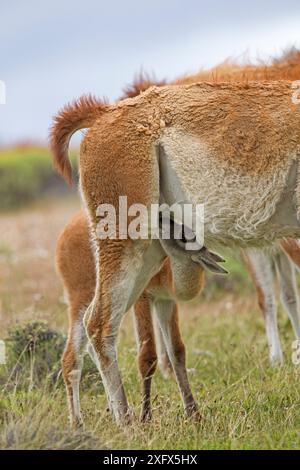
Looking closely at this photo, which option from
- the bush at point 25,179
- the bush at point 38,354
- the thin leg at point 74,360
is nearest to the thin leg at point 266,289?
the bush at point 38,354

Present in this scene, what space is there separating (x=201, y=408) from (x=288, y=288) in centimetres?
269

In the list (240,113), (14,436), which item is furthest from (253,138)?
(14,436)

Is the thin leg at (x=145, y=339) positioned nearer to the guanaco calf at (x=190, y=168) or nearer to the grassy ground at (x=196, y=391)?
the grassy ground at (x=196, y=391)

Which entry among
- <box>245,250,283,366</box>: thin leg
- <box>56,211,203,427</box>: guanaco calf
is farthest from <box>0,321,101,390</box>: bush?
<box>245,250,283,366</box>: thin leg

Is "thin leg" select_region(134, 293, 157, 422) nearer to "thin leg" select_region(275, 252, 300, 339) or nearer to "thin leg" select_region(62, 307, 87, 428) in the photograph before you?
"thin leg" select_region(62, 307, 87, 428)

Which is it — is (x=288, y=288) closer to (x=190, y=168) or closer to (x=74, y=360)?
(x=74, y=360)

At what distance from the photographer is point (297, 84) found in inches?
252

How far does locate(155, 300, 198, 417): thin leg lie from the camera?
23.9ft

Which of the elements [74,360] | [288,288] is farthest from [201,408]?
[288,288]

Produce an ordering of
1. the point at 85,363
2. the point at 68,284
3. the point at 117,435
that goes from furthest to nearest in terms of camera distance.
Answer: the point at 85,363, the point at 68,284, the point at 117,435

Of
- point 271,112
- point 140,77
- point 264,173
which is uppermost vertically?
point 140,77

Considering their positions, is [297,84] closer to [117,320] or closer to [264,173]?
[264,173]

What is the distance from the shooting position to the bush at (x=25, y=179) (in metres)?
25.2
